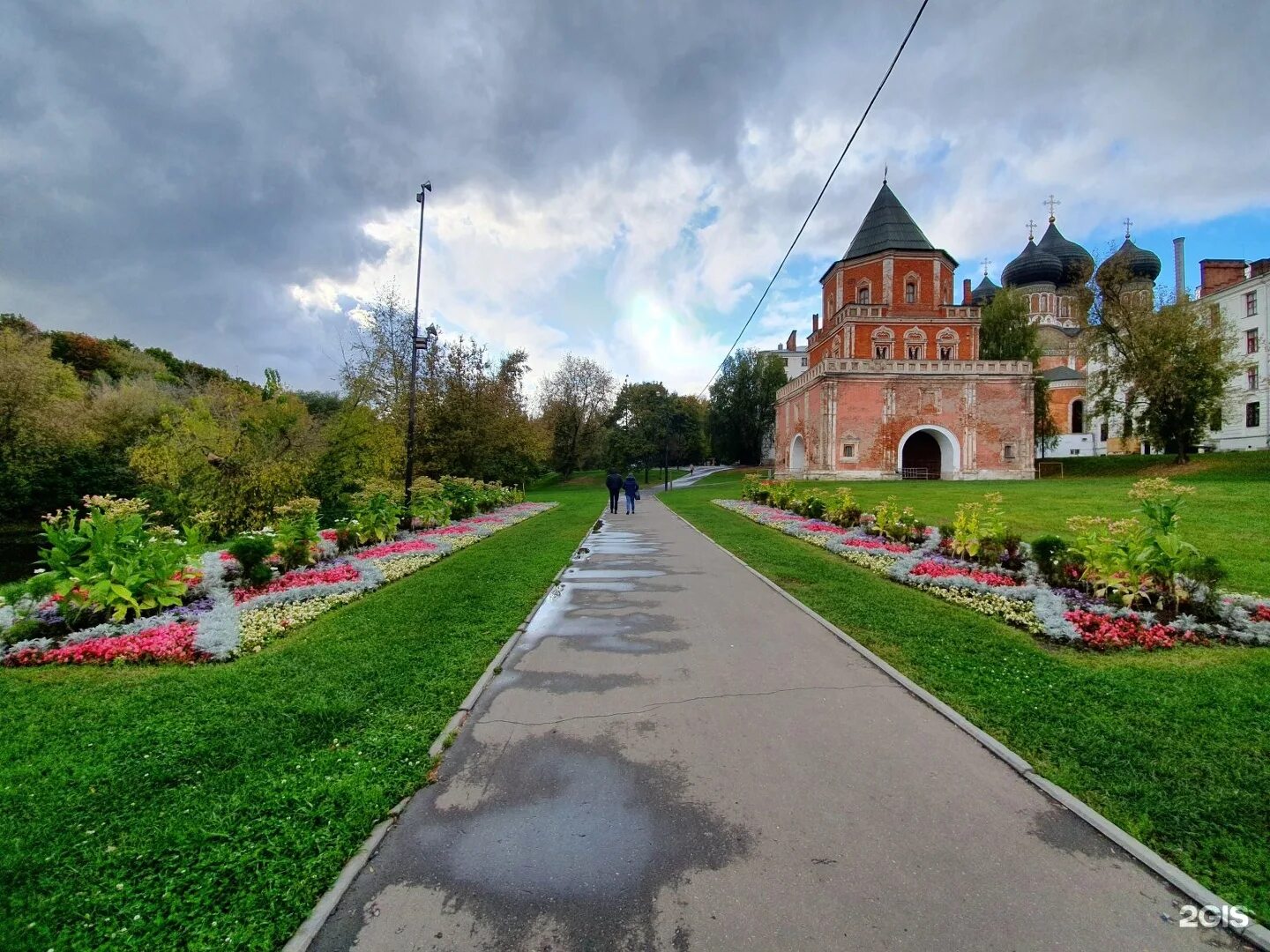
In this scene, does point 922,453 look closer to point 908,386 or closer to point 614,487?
point 908,386

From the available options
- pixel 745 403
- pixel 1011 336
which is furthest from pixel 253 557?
pixel 745 403

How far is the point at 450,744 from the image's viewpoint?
393 centimetres

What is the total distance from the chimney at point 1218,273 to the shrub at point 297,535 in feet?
212

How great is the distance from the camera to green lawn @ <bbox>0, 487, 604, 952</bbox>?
2.41 metres

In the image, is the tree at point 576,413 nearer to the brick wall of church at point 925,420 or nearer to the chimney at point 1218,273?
the brick wall of church at point 925,420

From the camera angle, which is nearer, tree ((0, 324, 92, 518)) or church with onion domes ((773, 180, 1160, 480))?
tree ((0, 324, 92, 518))

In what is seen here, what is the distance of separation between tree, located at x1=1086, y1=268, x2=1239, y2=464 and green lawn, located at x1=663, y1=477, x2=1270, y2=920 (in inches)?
1332

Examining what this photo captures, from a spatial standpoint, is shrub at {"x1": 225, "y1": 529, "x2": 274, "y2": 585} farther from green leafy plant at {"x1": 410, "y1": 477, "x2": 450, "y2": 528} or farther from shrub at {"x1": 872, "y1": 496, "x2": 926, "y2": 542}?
shrub at {"x1": 872, "y1": 496, "x2": 926, "y2": 542}

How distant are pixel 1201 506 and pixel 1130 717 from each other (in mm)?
15358

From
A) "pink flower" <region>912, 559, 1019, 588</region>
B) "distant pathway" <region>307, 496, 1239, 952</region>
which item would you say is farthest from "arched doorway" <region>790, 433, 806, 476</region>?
"distant pathway" <region>307, 496, 1239, 952</region>

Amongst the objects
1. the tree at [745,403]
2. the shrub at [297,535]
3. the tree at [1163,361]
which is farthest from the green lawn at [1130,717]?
the tree at [745,403]

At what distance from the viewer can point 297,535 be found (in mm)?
9898

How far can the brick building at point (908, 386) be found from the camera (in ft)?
123

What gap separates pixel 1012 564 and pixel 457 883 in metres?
9.09
